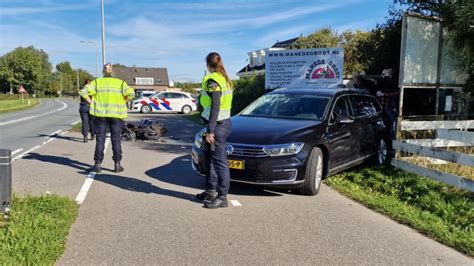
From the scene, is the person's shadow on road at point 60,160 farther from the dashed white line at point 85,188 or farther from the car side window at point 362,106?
the car side window at point 362,106

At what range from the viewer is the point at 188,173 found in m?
7.91

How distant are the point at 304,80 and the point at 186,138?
4.52 meters

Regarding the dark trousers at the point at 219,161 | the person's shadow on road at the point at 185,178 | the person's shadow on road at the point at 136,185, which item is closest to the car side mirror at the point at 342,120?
the person's shadow on road at the point at 185,178

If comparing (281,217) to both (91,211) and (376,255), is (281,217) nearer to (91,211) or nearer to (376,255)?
(376,255)

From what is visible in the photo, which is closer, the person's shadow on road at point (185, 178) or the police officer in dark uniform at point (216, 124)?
the police officer in dark uniform at point (216, 124)

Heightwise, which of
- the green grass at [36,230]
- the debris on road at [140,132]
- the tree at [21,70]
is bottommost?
the green grass at [36,230]

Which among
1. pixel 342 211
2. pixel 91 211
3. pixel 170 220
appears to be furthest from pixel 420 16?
pixel 91 211

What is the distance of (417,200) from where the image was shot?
244 inches

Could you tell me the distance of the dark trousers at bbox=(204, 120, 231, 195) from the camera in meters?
5.45

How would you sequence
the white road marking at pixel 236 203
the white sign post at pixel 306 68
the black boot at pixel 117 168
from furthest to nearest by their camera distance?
the white sign post at pixel 306 68, the black boot at pixel 117 168, the white road marking at pixel 236 203

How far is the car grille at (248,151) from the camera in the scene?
5.84 m

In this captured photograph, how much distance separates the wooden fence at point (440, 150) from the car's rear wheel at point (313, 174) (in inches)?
76.4

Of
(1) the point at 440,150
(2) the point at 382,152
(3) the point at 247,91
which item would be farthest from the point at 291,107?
(3) the point at 247,91

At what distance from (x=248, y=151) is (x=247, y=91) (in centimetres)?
1388
